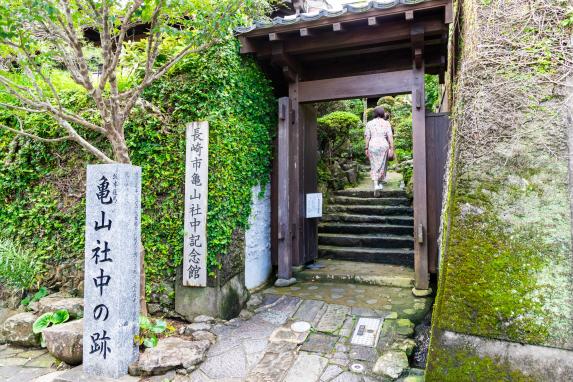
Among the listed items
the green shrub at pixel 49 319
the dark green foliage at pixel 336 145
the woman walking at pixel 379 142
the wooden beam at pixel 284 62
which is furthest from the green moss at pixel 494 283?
the dark green foliage at pixel 336 145

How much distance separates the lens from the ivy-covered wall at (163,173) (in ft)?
14.8

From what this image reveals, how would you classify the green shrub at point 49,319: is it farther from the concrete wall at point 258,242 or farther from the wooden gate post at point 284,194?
the wooden gate post at point 284,194

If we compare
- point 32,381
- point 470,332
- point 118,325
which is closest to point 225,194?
point 118,325

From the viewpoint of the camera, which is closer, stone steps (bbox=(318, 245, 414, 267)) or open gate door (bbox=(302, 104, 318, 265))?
open gate door (bbox=(302, 104, 318, 265))

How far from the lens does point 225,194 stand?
4523mm

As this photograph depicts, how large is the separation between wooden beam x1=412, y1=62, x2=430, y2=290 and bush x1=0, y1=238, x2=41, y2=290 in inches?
232

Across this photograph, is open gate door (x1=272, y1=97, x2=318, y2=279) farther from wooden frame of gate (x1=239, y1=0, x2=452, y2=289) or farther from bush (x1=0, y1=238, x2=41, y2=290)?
bush (x1=0, y1=238, x2=41, y2=290)

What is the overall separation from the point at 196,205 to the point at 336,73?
3496mm

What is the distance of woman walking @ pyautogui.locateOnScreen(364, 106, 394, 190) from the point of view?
748 cm

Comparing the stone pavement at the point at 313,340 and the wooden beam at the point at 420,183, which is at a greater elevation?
the wooden beam at the point at 420,183

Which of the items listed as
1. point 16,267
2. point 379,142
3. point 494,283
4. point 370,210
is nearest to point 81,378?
point 16,267

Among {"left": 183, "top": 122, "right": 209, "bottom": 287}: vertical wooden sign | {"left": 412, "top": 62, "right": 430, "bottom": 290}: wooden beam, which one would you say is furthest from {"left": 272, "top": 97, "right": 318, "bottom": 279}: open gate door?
{"left": 412, "top": 62, "right": 430, "bottom": 290}: wooden beam

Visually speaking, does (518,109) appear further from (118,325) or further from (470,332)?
(118,325)

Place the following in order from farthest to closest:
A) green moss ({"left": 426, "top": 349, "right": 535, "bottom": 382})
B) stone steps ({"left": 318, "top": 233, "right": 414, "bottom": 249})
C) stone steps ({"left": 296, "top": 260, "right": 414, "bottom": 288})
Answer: stone steps ({"left": 318, "top": 233, "right": 414, "bottom": 249}) < stone steps ({"left": 296, "top": 260, "right": 414, "bottom": 288}) < green moss ({"left": 426, "top": 349, "right": 535, "bottom": 382})
